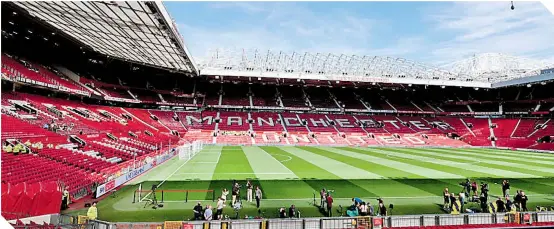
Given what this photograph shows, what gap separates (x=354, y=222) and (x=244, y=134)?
144 feet

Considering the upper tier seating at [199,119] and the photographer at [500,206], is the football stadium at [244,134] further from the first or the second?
the upper tier seating at [199,119]

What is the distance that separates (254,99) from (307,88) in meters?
11.6

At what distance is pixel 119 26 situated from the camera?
96.3 ft

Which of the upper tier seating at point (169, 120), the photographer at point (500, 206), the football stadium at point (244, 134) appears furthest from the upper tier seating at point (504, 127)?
the upper tier seating at point (169, 120)

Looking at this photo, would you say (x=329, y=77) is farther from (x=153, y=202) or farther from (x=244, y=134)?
(x=153, y=202)

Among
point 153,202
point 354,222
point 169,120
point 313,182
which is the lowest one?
point 354,222

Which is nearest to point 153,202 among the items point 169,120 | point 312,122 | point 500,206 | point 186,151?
point 500,206

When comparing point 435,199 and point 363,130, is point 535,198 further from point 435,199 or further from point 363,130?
point 363,130

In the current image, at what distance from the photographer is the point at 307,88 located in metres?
72.1

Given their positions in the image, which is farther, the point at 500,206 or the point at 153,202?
the point at 153,202

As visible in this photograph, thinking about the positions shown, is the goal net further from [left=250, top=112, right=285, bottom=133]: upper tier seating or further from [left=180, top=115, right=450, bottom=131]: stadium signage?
[left=250, top=112, right=285, bottom=133]: upper tier seating

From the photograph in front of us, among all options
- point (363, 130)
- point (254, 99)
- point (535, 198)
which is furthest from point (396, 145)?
point (535, 198)

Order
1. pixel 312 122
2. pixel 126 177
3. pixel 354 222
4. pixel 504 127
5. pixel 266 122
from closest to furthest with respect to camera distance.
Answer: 1. pixel 354 222
2. pixel 126 177
3. pixel 504 127
4. pixel 266 122
5. pixel 312 122

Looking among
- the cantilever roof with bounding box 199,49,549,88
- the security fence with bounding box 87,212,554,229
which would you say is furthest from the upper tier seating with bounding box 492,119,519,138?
the security fence with bounding box 87,212,554,229
